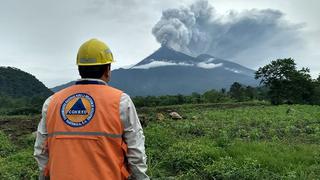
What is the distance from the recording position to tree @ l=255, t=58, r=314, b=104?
39.5 metres

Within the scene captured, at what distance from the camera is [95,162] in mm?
2703

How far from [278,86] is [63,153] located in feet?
127

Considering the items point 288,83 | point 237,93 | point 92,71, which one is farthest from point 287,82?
point 92,71

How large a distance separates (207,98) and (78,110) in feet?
133

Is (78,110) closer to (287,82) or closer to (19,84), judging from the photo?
(287,82)

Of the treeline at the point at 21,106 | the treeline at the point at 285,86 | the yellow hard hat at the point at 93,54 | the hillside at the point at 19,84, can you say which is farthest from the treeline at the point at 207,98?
the yellow hard hat at the point at 93,54

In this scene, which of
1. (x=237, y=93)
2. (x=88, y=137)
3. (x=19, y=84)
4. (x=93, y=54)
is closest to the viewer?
(x=88, y=137)

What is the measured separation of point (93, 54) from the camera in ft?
9.48

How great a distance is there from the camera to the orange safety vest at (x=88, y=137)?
2.71m

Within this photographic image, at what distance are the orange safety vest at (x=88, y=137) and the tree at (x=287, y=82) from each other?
37437 millimetres

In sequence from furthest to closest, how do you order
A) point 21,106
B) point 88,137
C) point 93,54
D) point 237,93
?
point 237,93 → point 21,106 → point 93,54 → point 88,137

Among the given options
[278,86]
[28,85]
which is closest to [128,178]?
[278,86]

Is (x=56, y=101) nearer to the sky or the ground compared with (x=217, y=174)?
A: nearer to the sky

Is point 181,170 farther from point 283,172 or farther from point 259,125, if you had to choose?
point 259,125
